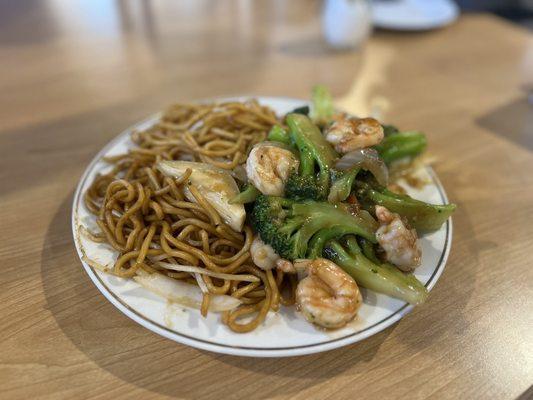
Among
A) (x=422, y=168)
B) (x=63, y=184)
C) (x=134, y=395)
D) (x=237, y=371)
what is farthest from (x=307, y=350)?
(x=63, y=184)

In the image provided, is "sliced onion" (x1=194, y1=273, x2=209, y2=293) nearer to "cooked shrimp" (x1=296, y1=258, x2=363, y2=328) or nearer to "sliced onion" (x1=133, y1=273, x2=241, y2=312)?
"sliced onion" (x1=133, y1=273, x2=241, y2=312)

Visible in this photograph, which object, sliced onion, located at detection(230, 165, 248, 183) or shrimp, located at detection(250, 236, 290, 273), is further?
sliced onion, located at detection(230, 165, 248, 183)

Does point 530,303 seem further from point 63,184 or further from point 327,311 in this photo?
point 63,184

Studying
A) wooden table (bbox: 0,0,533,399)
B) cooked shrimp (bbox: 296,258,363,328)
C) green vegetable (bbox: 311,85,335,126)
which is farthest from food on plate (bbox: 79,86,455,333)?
green vegetable (bbox: 311,85,335,126)

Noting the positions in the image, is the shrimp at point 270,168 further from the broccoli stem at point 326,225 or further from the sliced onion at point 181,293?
the sliced onion at point 181,293

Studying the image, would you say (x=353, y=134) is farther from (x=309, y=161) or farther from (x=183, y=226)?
(x=183, y=226)

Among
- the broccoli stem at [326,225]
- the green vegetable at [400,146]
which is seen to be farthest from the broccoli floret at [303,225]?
the green vegetable at [400,146]

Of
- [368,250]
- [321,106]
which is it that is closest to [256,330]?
[368,250]
